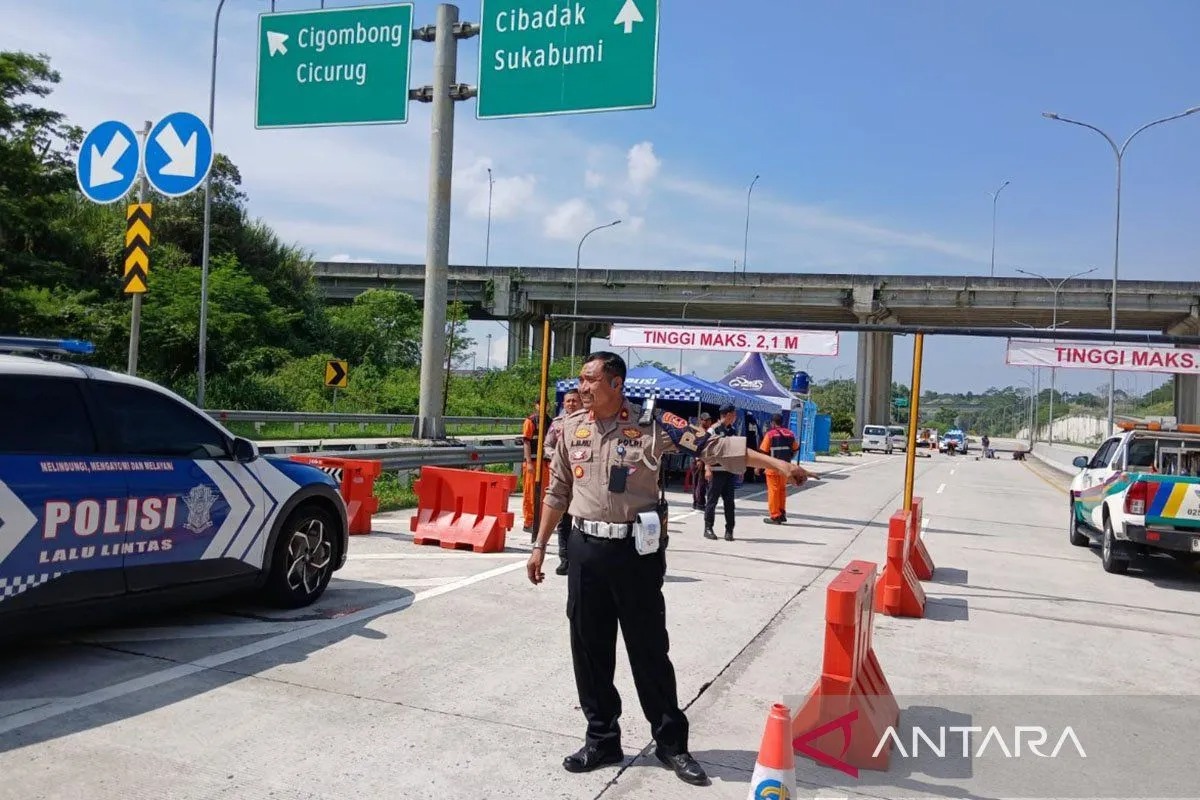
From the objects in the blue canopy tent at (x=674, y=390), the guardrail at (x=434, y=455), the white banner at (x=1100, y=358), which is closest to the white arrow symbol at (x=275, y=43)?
the guardrail at (x=434, y=455)

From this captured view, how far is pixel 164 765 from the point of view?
4.16m

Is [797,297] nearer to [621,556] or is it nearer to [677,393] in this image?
[677,393]

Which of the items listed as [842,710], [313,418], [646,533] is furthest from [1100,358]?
[313,418]

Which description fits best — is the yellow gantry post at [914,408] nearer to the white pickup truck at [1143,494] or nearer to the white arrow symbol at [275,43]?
the white pickup truck at [1143,494]

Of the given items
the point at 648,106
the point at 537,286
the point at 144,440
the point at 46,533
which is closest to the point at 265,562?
the point at 144,440

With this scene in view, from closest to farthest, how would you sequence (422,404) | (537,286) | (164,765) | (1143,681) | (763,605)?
(164,765), (1143,681), (763,605), (422,404), (537,286)

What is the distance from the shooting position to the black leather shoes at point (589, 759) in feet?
14.1

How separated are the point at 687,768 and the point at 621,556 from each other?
1020 millimetres

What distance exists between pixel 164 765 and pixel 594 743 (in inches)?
77.1

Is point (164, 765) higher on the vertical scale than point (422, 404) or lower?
lower

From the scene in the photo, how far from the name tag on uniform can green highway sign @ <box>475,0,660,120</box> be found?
9.30m

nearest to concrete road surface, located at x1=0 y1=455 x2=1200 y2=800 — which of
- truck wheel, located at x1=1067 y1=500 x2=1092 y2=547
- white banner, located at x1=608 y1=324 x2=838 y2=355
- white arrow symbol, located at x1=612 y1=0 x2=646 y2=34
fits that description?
white banner, located at x1=608 y1=324 x2=838 y2=355

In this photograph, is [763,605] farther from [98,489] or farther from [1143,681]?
[98,489]

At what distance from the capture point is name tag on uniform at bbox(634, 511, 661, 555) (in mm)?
4188
